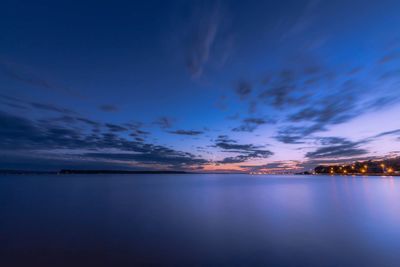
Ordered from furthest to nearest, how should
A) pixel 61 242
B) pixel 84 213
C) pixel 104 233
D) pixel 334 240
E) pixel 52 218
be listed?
pixel 84 213 → pixel 52 218 → pixel 104 233 → pixel 334 240 → pixel 61 242

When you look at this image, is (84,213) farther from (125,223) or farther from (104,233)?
(104,233)

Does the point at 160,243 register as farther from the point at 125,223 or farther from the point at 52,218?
the point at 52,218

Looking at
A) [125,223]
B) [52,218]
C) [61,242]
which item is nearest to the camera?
[61,242]

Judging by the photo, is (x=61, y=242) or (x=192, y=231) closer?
(x=61, y=242)

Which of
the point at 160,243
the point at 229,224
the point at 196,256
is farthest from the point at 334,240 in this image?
the point at 160,243

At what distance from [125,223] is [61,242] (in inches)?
228

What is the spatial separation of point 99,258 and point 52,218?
43.0ft

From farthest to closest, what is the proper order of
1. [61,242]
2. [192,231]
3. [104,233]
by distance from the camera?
[192,231]
[104,233]
[61,242]

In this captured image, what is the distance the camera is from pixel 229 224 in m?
18.9

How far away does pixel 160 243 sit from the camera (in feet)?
44.4

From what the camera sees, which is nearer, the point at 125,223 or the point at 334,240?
the point at 334,240

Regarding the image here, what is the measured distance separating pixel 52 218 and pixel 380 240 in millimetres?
26303

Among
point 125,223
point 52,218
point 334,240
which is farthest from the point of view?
point 52,218

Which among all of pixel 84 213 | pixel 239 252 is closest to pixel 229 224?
pixel 239 252
